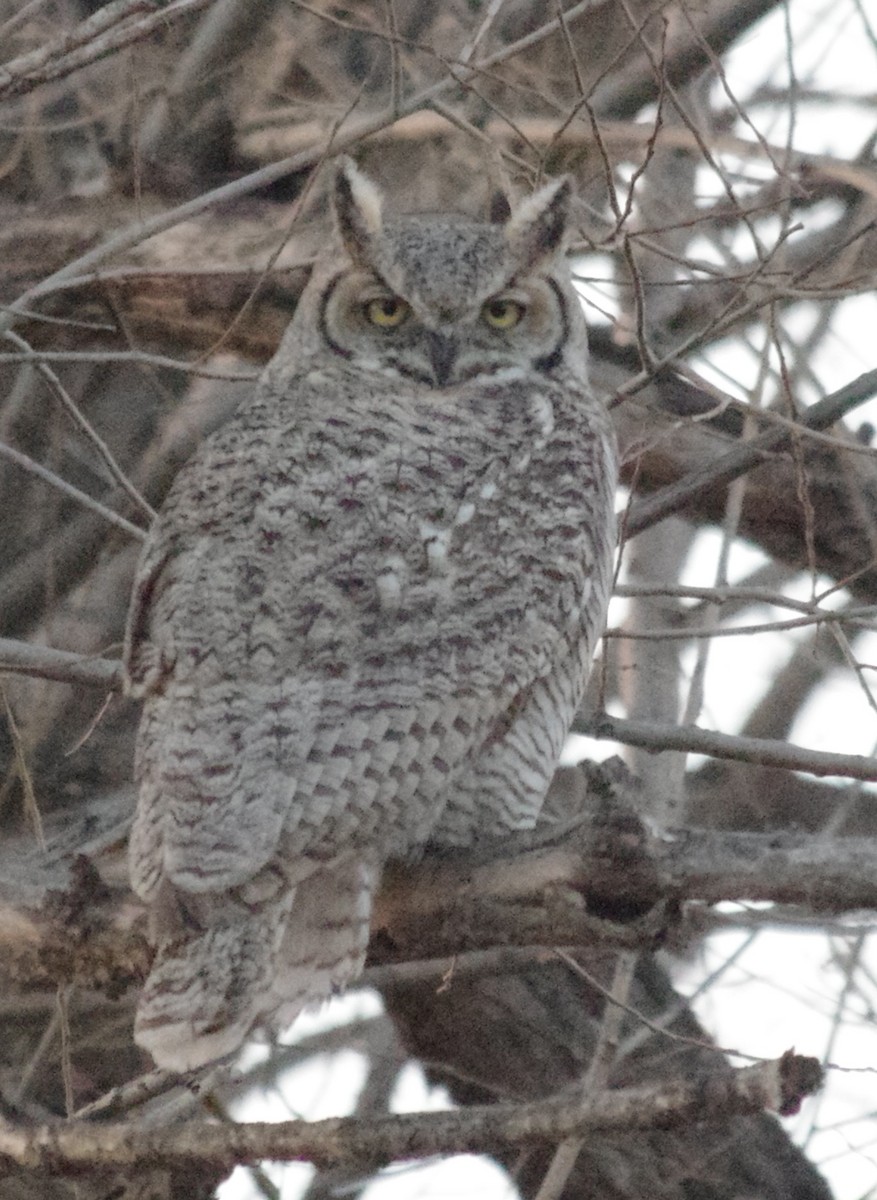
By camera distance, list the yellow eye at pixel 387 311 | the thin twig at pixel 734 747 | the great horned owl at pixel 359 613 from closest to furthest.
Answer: the great horned owl at pixel 359 613 → the thin twig at pixel 734 747 → the yellow eye at pixel 387 311

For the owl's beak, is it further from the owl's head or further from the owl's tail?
the owl's tail

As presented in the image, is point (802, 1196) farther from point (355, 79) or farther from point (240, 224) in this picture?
point (355, 79)

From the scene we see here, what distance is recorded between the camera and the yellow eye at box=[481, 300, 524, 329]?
392cm

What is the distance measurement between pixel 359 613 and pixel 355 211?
3.88 ft

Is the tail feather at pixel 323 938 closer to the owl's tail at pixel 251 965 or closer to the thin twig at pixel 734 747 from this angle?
the owl's tail at pixel 251 965

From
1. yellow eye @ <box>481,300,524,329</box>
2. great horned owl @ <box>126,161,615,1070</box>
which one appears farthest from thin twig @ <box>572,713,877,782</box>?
yellow eye @ <box>481,300,524,329</box>

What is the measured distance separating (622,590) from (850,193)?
2.27m

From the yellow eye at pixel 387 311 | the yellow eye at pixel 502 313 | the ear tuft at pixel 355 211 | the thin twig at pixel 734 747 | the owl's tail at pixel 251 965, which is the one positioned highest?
the ear tuft at pixel 355 211

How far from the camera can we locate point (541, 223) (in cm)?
393

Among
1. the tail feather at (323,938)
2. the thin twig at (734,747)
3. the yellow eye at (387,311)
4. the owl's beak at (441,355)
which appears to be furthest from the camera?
the yellow eye at (387,311)

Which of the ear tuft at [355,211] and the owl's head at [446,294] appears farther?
the ear tuft at [355,211]

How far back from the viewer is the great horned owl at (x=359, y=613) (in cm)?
288

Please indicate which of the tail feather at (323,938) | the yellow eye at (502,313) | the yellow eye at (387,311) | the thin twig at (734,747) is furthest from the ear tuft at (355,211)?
the tail feather at (323,938)

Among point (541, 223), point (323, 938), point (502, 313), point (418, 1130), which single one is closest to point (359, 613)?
point (323, 938)
